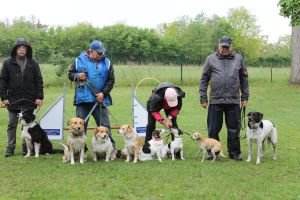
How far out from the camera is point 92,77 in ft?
27.1

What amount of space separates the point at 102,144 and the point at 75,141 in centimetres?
44

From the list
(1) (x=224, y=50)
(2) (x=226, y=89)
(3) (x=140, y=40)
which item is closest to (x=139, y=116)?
(2) (x=226, y=89)

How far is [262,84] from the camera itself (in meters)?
29.6

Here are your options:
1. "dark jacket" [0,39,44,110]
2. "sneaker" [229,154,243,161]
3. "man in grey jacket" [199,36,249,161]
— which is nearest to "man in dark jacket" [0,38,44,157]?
"dark jacket" [0,39,44,110]

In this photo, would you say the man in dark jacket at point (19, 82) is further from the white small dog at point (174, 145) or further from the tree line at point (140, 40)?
the tree line at point (140, 40)

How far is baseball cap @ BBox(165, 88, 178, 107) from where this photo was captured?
7.92 metres

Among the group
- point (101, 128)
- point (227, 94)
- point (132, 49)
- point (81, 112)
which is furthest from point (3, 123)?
point (132, 49)

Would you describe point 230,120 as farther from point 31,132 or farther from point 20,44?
point 20,44

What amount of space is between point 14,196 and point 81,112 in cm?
283

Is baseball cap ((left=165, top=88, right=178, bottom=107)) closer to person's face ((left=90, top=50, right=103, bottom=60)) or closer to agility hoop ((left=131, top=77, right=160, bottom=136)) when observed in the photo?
person's face ((left=90, top=50, right=103, bottom=60))

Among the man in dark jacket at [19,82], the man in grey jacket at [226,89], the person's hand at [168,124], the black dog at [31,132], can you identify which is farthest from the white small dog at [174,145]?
the man in dark jacket at [19,82]

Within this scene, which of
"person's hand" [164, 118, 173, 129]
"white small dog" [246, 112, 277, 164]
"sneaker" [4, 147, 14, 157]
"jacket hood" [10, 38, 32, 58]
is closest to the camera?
"white small dog" [246, 112, 277, 164]

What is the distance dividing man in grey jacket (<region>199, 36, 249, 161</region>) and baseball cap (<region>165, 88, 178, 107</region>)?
516 mm

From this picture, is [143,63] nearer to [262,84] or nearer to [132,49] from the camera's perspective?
[132,49]
